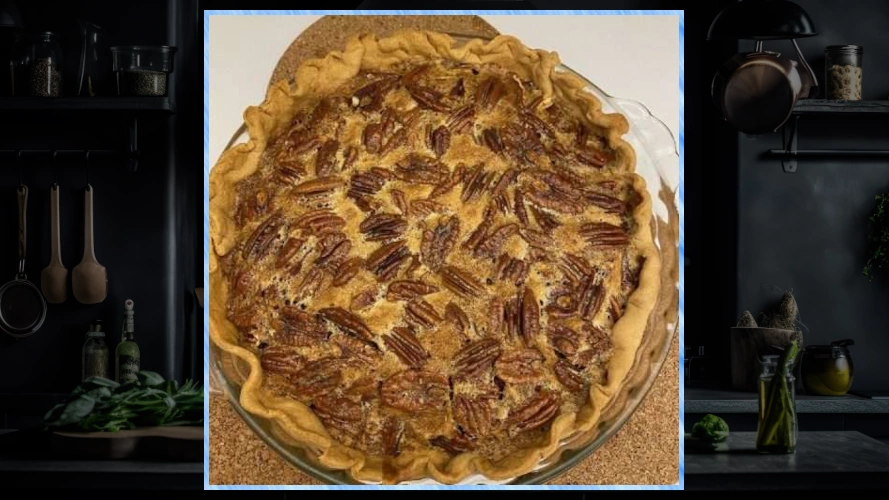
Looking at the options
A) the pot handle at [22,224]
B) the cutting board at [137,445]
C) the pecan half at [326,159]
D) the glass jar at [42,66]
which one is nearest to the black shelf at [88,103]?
the glass jar at [42,66]

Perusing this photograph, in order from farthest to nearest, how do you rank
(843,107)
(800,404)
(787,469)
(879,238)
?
(879,238)
(843,107)
(800,404)
(787,469)

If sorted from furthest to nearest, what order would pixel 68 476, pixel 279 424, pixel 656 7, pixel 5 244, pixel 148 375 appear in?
1. pixel 656 7
2. pixel 5 244
3. pixel 148 375
4. pixel 68 476
5. pixel 279 424

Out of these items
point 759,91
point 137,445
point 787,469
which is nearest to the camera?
point 787,469

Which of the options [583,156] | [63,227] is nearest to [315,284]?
[583,156]

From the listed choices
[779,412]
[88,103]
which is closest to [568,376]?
[779,412]

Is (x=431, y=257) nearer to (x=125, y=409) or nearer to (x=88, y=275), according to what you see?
(x=125, y=409)

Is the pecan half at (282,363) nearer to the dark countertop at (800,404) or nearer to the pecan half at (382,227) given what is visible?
the pecan half at (382,227)

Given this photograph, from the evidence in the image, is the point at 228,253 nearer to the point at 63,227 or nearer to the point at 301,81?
the point at 301,81
